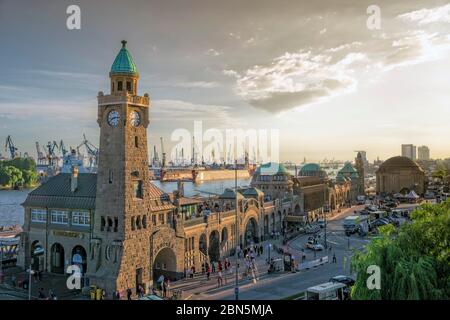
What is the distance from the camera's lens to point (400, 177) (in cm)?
16562

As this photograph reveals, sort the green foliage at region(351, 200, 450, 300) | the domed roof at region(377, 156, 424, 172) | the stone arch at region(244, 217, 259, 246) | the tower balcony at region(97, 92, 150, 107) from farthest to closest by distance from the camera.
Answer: the domed roof at region(377, 156, 424, 172), the stone arch at region(244, 217, 259, 246), the tower balcony at region(97, 92, 150, 107), the green foliage at region(351, 200, 450, 300)

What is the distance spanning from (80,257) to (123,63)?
69.4 feet

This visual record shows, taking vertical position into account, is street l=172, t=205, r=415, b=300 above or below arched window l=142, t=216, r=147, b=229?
below

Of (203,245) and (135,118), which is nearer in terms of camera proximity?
(135,118)

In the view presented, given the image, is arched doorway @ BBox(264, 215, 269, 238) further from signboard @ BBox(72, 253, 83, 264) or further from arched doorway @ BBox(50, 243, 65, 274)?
signboard @ BBox(72, 253, 83, 264)

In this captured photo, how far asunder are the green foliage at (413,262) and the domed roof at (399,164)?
146184 millimetres

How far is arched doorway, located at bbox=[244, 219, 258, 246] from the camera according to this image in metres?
75.7

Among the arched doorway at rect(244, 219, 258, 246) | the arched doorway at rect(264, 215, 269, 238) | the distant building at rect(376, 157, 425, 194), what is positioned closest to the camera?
the arched doorway at rect(244, 219, 258, 246)

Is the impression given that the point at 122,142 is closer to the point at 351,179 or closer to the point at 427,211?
the point at 427,211

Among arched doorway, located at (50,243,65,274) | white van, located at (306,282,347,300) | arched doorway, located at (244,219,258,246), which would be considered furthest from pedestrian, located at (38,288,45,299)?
arched doorway, located at (244,219,258,246)

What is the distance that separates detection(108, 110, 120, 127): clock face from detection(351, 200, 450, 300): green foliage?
1037 inches

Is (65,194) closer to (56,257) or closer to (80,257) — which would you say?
(56,257)

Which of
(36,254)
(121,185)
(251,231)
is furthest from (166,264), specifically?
(251,231)
